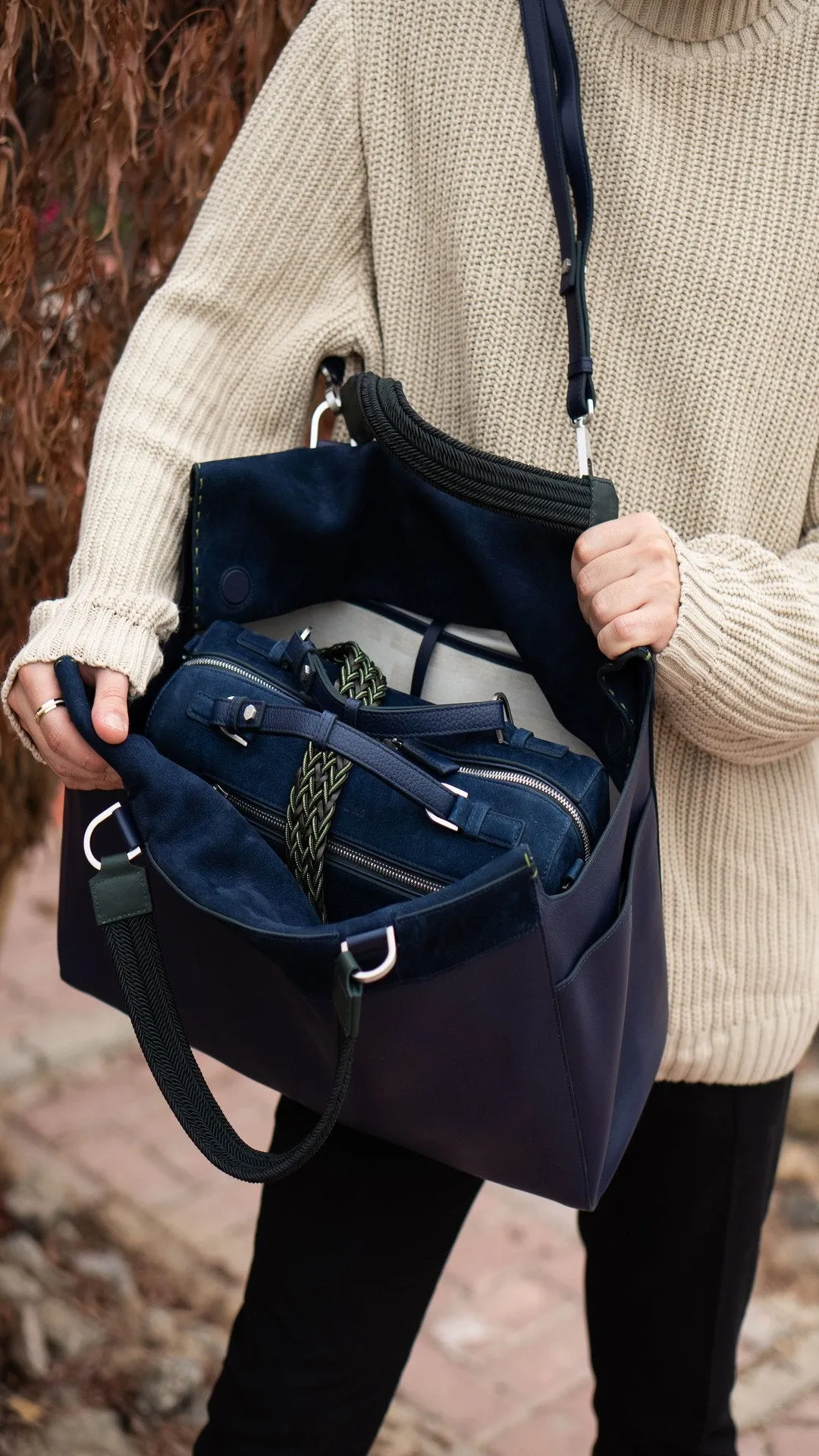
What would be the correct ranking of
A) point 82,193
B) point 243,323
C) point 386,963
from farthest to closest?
point 82,193
point 243,323
point 386,963

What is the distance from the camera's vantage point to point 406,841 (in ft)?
3.99

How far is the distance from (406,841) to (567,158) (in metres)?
0.68

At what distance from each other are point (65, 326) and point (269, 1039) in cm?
101

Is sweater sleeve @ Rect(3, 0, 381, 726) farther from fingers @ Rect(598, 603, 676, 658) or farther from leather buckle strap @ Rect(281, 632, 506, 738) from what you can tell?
fingers @ Rect(598, 603, 676, 658)

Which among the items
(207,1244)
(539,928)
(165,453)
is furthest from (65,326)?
(207,1244)

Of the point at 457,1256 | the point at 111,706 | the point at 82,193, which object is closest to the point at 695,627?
the point at 111,706

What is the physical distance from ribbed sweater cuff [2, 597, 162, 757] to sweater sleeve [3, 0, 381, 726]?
0.01 metres

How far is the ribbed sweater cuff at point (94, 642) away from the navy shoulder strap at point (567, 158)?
17.9 inches

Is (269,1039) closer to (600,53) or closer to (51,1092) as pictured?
(600,53)

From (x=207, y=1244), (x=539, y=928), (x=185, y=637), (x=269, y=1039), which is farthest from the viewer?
(x=207, y=1244)

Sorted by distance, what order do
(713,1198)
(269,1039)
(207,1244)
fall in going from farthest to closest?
(207,1244), (713,1198), (269,1039)

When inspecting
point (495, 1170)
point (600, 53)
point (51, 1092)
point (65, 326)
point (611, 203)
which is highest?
point (600, 53)

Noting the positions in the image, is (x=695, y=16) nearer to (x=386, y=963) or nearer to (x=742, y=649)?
(x=742, y=649)

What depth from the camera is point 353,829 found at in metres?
1.24
